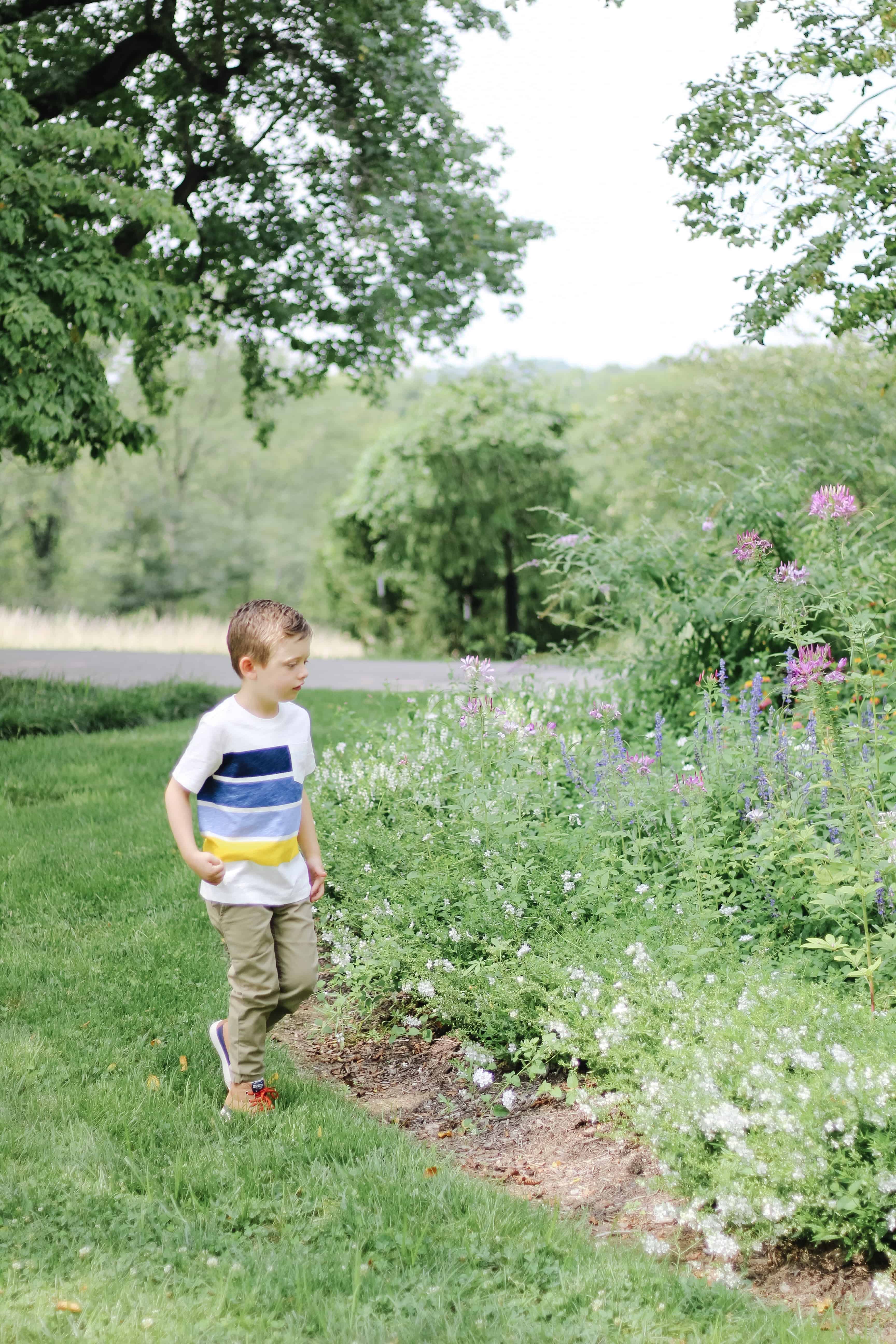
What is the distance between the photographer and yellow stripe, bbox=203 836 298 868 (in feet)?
11.0

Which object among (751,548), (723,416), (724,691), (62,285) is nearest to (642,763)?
(724,691)

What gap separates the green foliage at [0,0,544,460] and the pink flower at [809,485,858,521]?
913 cm

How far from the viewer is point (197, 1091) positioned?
3.50 metres

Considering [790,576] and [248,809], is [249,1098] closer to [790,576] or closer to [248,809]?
[248,809]

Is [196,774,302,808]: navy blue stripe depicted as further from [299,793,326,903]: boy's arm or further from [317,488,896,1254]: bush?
[317,488,896,1254]: bush

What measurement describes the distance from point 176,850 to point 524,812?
7.86ft

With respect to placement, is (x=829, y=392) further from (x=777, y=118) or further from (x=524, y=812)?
(x=524, y=812)

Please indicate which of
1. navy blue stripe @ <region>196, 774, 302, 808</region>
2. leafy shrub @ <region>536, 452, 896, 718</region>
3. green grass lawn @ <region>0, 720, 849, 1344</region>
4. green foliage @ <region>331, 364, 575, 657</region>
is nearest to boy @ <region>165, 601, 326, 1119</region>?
navy blue stripe @ <region>196, 774, 302, 808</region>

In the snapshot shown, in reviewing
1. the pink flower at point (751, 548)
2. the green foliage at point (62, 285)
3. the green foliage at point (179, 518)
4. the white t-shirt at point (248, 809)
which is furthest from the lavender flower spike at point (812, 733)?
the green foliage at point (179, 518)

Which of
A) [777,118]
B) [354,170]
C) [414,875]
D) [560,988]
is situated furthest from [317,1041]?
[354,170]

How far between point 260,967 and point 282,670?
0.90m

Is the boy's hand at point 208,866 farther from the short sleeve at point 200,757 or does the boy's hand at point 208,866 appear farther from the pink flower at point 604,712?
the pink flower at point 604,712

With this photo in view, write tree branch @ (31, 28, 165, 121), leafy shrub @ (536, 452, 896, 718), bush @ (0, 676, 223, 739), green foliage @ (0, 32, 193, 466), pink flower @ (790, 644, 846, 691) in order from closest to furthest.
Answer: pink flower @ (790, 644, 846, 691), leafy shrub @ (536, 452, 896, 718), green foliage @ (0, 32, 193, 466), bush @ (0, 676, 223, 739), tree branch @ (31, 28, 165, 121)

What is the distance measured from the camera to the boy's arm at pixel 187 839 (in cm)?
317
